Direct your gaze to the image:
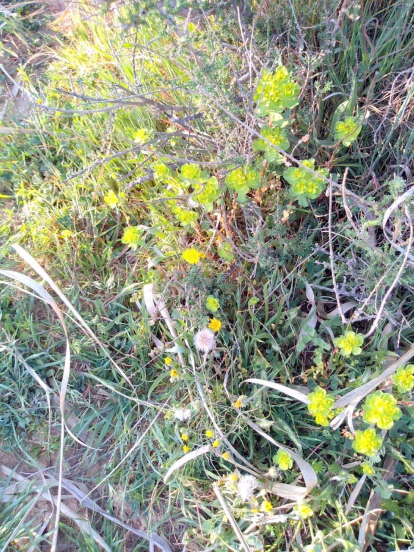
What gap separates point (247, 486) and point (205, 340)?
523 mm

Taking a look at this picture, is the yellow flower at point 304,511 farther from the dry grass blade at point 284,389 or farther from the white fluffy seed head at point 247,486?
the dry grass blade at point 284,389

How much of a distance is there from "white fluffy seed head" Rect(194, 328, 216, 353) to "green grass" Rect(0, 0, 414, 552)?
0.04 metres

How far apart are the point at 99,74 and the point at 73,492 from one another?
193cm

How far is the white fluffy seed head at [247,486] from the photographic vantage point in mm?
1605

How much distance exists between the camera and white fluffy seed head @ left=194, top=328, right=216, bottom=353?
5.72 ft

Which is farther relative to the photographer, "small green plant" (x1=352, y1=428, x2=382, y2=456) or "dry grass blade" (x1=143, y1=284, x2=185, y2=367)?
"dry grass blade" (x1=143, y1=284, x2=185, y2=367)

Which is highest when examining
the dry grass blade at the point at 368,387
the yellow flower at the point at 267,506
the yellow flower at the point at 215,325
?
the yellow flower at the point at 215,325

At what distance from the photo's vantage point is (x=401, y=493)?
1636 mm

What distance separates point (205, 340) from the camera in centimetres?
174

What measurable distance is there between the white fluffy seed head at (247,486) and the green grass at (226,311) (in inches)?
1.2

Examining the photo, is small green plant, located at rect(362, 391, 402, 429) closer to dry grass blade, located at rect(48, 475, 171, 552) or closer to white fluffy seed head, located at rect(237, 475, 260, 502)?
white fluffy seed head, located at rect(237, 475, 260, 502)

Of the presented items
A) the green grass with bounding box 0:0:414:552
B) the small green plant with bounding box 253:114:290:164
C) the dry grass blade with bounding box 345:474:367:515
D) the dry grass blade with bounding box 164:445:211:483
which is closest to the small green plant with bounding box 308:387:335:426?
the green grass with bounding box 0:0:414:552

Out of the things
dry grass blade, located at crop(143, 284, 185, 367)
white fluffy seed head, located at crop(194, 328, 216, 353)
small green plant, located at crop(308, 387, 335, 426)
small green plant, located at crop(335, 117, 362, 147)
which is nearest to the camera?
small green plant, located at crop(308, 387, 335, 426)

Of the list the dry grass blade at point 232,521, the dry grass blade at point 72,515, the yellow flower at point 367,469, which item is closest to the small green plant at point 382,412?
the yellow flower at point 367,469
